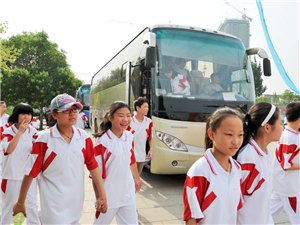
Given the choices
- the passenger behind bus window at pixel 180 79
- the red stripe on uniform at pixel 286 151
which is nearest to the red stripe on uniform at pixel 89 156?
the red stripe on uniform at pixel 286 151

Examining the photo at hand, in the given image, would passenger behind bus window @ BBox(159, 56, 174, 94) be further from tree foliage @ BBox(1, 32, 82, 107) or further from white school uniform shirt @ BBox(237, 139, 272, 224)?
tree foliage @ BBox(1, 32, 82, 107)

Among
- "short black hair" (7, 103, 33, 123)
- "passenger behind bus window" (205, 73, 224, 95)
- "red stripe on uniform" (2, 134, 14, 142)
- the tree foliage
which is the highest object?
the tree foliage

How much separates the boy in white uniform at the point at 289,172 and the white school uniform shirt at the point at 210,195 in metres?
1.63

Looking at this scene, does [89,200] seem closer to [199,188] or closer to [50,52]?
[199,188]

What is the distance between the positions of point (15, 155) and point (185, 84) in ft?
11.5

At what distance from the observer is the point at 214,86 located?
6234mm

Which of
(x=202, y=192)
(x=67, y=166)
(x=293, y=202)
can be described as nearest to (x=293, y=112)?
(x=293, y=202)

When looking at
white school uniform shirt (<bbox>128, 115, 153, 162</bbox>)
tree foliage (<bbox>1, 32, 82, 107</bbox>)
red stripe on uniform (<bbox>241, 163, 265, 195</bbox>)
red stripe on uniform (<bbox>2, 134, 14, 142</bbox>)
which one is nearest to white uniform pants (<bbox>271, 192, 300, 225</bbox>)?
red stripe on uniform (<bbox>241, 163, 265, 195</bbox>)

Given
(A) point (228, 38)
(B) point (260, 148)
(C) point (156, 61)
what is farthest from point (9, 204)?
(A) point (228, 38)

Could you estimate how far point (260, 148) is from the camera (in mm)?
2426

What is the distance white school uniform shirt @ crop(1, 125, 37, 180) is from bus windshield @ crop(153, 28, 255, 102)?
280cm

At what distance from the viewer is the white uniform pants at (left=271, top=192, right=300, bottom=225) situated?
3.29 metres

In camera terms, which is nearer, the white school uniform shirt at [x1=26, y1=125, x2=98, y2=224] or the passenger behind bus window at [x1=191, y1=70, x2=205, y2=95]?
the white school uniform shirt at [x1=26, y1=125, x2=98, y2=224]

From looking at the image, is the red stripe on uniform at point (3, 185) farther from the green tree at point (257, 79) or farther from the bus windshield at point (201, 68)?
the green tree at point (257, 79)
